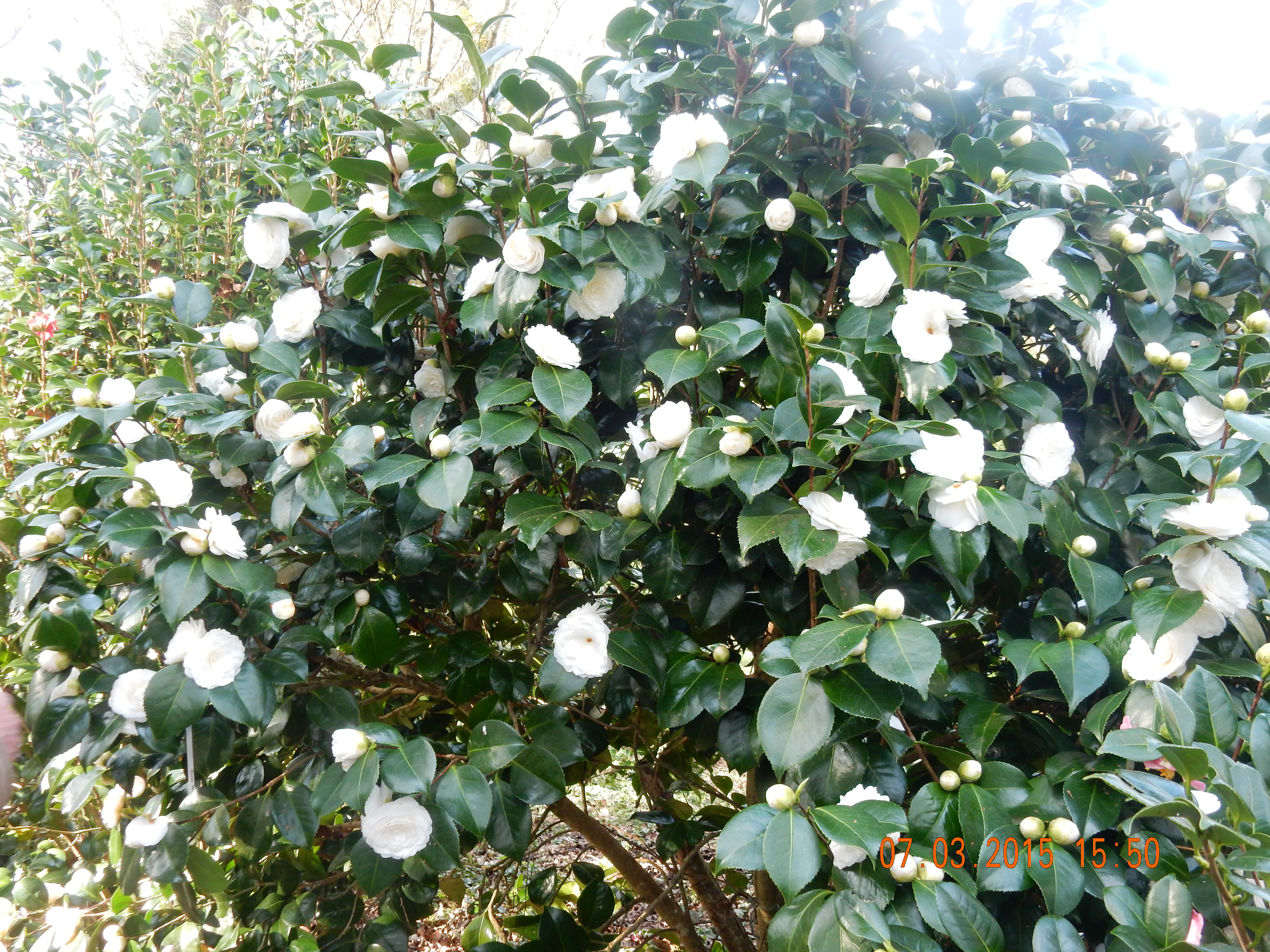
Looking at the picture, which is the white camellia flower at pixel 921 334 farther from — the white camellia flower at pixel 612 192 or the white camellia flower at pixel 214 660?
the white camellia flower at pixel 214 660

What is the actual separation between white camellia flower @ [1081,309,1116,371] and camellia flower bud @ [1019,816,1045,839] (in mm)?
602

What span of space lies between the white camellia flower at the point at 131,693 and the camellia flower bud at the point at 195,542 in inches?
7.4

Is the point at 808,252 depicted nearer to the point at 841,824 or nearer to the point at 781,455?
the point at 781,455

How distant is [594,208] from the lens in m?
0.97

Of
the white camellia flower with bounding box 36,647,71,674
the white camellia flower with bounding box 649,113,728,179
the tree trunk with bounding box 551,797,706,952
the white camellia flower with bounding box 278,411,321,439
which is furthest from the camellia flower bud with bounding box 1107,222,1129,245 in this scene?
the white camellia flower with bounding box 36,647,71,674

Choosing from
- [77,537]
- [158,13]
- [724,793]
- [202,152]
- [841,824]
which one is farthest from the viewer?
[158,13]

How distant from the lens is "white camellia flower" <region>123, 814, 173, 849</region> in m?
1.08

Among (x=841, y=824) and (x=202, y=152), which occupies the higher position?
(x=202, y=152)

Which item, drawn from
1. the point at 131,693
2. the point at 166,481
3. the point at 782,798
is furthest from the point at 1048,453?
the point at 131,693

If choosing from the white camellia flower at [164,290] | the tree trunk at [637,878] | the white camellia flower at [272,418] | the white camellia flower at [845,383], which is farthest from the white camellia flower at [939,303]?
the tree trunk at [637,878]

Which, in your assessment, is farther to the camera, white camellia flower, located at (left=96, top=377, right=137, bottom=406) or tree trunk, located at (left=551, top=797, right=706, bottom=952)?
tree trunk, located at (left=551, top=797, right=706, bottom=952)

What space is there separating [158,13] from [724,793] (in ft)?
17.1

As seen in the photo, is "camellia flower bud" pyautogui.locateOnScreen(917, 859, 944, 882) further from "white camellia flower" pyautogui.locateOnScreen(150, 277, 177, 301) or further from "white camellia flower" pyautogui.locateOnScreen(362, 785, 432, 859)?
"white camellia flower" pyautogui.locateOnScreen(150, 277, 177, 301)

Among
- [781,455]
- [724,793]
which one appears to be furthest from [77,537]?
[724,793]
